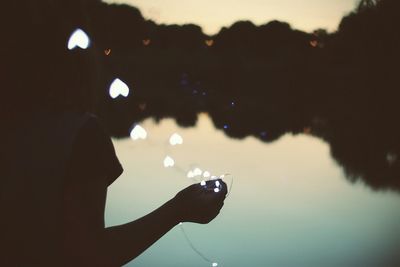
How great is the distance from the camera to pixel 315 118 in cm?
324

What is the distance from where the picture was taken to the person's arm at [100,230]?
48cm

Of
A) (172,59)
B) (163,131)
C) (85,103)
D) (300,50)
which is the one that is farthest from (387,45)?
(85,103)

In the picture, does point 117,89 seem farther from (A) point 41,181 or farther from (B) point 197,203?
(A) point 41,181

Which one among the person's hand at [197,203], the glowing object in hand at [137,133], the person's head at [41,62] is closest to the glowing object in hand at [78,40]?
the person's head at [41,62]

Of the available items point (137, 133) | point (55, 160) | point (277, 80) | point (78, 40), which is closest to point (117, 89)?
point (137, 133)

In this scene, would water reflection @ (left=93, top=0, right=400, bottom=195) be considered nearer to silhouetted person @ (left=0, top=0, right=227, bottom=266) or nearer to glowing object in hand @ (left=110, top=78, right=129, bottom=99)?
glowing object in hand @ (left=110, top=78, right=129, bottom=99)

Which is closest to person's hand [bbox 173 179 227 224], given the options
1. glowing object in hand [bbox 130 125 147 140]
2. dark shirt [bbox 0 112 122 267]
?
dark shirt [bbox 0 112 122 267]

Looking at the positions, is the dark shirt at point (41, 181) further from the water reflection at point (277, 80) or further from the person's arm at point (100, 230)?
the water reflection at point (277, 80)

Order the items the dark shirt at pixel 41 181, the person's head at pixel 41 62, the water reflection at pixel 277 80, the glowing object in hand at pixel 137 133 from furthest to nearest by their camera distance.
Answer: the water reflection at pixel 277 80 < the glowing object in hand at pixel 137 133 < the person's head at pixel 41 62 < the dark shirt at pixel 41 181

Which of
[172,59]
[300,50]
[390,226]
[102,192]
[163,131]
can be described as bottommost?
[102,192]

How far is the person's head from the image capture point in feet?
1.88

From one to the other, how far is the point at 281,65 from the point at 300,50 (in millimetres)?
225

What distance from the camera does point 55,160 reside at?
1.57 ft

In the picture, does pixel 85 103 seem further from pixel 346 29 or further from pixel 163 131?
pixel 346 29
